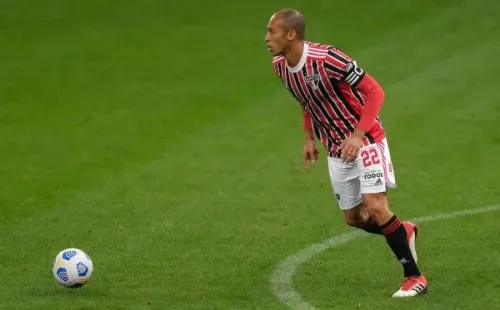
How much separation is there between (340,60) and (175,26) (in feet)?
42.7

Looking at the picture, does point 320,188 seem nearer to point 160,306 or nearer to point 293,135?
point 293,135

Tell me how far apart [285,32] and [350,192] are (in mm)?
1577

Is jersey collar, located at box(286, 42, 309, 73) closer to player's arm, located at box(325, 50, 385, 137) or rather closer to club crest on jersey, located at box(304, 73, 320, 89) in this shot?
club crest on jersey, located at box(304, 73, 320, 89)

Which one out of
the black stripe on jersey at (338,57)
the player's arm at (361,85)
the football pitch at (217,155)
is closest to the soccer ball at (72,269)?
the football pitch at (217,155)

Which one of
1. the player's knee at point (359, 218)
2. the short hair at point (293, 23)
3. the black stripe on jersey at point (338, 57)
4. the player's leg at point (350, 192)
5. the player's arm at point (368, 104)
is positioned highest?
the short hair at point (293, 23)

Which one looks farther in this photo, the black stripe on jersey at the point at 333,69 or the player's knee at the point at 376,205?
the player's knee at the point at 376,205

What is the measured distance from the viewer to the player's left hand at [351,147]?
1031 cm

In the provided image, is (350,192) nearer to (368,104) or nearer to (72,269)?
(368,104)

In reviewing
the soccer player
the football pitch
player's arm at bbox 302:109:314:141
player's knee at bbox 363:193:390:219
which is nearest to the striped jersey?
the soccer player

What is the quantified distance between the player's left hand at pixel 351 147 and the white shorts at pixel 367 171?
15 centimetres

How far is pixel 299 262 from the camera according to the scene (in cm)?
1162

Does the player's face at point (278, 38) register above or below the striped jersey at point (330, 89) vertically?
above

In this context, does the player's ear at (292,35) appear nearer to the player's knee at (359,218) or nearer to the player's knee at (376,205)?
the player's knee at (376,205)

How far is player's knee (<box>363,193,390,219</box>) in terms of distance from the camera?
410 inches
